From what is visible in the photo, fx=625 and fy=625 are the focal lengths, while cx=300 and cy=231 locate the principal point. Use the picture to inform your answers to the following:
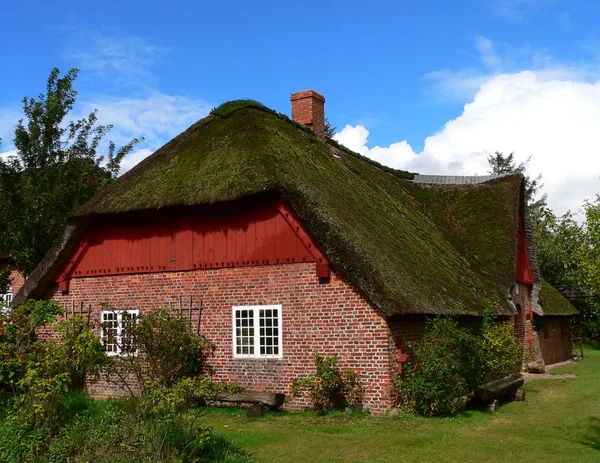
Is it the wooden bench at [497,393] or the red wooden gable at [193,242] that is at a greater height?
the red wooden gable at [193,242]

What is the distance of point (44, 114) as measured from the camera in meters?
19.9

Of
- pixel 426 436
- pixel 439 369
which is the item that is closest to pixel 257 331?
pixel 439 369

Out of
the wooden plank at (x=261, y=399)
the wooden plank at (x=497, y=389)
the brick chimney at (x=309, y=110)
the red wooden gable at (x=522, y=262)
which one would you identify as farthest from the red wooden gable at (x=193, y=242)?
the red wooden gable at (x=522, y=262)

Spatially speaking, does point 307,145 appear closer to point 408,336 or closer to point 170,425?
point 408,336

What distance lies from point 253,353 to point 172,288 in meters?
2.93

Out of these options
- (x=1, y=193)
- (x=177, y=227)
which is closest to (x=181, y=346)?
(x=177, y=227)

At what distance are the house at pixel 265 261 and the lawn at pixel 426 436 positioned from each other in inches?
43.2


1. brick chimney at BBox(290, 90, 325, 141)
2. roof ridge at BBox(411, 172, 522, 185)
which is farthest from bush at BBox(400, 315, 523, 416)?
roof ridge at BBox(411, 172, 522, 185)

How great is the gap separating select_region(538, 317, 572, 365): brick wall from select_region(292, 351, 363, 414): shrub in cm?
1485

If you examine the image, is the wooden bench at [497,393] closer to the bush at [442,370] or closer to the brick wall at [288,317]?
the bush at [442,370]

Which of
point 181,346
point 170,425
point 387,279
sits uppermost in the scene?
point 387,279

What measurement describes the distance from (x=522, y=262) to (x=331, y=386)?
13.4 meters

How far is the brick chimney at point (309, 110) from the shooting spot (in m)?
21.8

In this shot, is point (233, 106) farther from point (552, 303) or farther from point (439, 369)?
point (552, 303)
